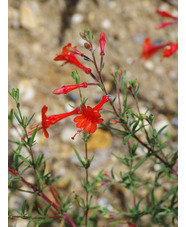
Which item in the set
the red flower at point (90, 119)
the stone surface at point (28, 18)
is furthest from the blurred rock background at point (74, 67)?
the red flower at point (90, 119)

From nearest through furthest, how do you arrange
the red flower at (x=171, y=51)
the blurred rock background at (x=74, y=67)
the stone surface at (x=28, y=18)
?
1. the red flower at (x=171, y=51)
2. the blurred rock background at (x=74, y=67)
3. the stone surface at (x=28, y=18)

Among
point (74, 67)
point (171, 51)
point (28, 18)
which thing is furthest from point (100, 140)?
point (28, 18)

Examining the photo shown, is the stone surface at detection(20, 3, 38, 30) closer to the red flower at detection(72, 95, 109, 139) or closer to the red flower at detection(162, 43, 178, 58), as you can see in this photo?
the red flower at detection(162, 43, 178, 58)

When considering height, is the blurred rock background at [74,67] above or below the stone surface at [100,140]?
above

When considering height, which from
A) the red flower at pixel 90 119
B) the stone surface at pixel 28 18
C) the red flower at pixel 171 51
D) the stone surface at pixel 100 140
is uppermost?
the stone surface at pixel 28 18

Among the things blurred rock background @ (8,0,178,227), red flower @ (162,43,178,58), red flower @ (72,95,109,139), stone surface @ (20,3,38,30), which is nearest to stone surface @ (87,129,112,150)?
blurred rock background @ (8,0,178,227)

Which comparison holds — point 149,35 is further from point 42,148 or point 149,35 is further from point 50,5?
point 42,148

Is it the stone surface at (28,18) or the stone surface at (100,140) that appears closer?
the stone surface at (100,140)

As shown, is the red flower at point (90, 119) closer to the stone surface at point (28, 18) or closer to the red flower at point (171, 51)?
the red flower at point (171, 51)

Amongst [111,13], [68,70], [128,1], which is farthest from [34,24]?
[128,1]
